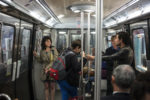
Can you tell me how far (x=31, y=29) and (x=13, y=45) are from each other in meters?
1.17

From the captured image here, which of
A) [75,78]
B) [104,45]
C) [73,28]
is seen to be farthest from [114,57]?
[73,28]

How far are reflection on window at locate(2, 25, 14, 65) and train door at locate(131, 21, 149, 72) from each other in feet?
8.53

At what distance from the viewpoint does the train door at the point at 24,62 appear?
372 cm

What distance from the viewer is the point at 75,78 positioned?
308 centimetres

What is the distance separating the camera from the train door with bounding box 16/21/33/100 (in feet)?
12.2

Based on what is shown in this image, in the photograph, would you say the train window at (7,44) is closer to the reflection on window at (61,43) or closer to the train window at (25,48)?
the train window at (25,48)

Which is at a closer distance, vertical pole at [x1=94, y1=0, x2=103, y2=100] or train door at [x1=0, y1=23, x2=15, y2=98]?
vertical pole at [x1=94, y1=0, x2=103, y2=100]

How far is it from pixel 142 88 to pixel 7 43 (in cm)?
255

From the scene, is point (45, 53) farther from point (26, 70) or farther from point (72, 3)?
point (72, 3)

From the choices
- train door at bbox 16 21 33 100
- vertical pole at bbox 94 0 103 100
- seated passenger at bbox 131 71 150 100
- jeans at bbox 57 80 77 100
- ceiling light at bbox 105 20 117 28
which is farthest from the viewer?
ceiling light at bbox 105 20 117 28

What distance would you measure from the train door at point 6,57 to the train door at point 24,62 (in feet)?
0.99

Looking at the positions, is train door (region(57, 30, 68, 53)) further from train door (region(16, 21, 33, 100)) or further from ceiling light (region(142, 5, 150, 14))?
ceiling light (region(142, 5, 150, 14))

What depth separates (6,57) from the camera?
3080mm

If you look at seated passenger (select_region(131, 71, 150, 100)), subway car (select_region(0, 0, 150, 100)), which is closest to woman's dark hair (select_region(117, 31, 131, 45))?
subway car (select_region(0, 0, 150, 100))
